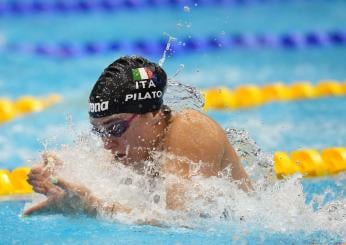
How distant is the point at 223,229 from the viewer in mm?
3068

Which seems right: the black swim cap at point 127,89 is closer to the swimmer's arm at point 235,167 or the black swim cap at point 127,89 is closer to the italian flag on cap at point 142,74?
the italian flag on cap at point 142,74

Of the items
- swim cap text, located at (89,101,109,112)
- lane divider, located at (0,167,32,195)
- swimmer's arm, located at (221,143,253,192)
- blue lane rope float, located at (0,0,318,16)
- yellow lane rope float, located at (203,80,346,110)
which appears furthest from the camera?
blue lane rope float, located at (0,0,318,16)

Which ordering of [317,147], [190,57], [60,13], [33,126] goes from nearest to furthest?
[317,147]
[33,126]
[190,57]
[60,13]

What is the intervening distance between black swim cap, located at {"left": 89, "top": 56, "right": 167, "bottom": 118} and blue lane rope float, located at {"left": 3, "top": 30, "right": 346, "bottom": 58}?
454cm

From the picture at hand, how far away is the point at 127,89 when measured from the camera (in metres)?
3.03

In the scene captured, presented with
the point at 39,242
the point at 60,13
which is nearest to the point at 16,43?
the point at 60,13

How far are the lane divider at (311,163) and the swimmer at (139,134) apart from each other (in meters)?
1.10

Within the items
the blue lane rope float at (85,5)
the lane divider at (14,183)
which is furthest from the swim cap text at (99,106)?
the blue lane rope float at (85,5)

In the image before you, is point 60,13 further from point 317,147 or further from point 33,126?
point 317,147

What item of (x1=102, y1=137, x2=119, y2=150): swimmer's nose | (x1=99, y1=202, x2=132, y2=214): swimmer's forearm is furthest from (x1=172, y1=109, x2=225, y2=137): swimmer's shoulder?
(x1=99, y1=202, x2=132, y2=214): swimmer's forearm

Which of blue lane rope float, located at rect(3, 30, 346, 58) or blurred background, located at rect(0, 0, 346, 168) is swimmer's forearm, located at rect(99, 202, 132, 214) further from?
blue lane rope float, located at rect(3, 30, 346, 58)

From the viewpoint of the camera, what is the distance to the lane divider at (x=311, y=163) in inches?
163

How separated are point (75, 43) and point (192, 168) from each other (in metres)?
5.27

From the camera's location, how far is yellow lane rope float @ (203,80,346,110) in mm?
6059
